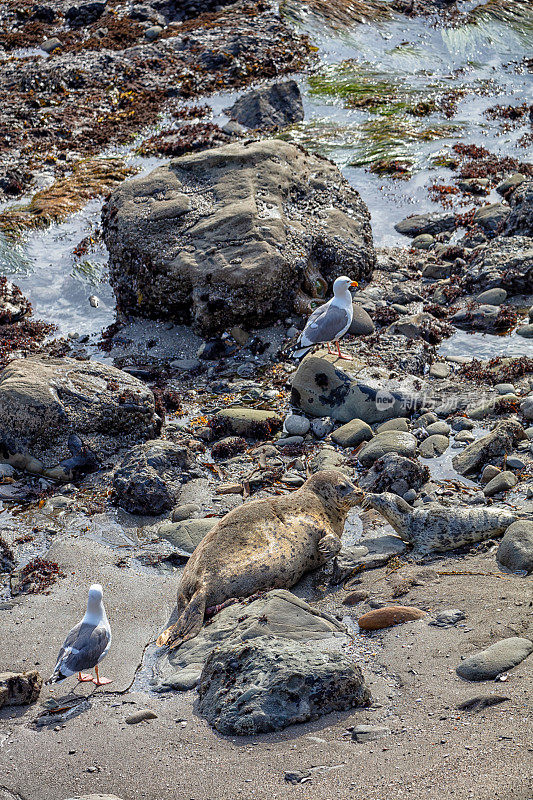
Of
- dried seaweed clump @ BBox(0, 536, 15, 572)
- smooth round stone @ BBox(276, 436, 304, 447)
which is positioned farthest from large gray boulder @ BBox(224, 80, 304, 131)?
dried seaweed clump @ BBox(0, 536, 15, 572)

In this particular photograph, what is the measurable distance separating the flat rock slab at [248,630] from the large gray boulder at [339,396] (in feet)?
15.7

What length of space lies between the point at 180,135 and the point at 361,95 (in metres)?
6.26

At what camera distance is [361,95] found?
2372 centimetres

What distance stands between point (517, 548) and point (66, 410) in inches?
253

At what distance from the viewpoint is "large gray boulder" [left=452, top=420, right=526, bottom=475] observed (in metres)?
9.28

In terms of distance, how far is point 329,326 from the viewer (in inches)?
458

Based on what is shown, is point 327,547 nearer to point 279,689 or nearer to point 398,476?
point 398,476

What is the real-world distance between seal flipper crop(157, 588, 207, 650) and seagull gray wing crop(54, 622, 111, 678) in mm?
515

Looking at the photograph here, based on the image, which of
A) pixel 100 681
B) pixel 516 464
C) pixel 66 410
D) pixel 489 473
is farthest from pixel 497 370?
pixel 100 681

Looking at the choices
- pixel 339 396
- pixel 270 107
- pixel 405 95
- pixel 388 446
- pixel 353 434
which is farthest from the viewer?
pixel 405 95

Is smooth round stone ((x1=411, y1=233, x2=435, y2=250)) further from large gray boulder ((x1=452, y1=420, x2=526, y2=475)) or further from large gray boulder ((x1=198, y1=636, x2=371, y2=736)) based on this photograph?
large gray boulder ((x1=198, y1=636, x2=371, y2=736))

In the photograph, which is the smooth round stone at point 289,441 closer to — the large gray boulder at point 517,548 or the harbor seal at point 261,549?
→ the harbor seal at point 261,549

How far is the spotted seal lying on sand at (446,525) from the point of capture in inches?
298

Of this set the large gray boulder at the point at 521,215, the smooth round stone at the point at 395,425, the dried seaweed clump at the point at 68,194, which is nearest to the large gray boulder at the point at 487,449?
the smooth round stone at the point at 395,425
